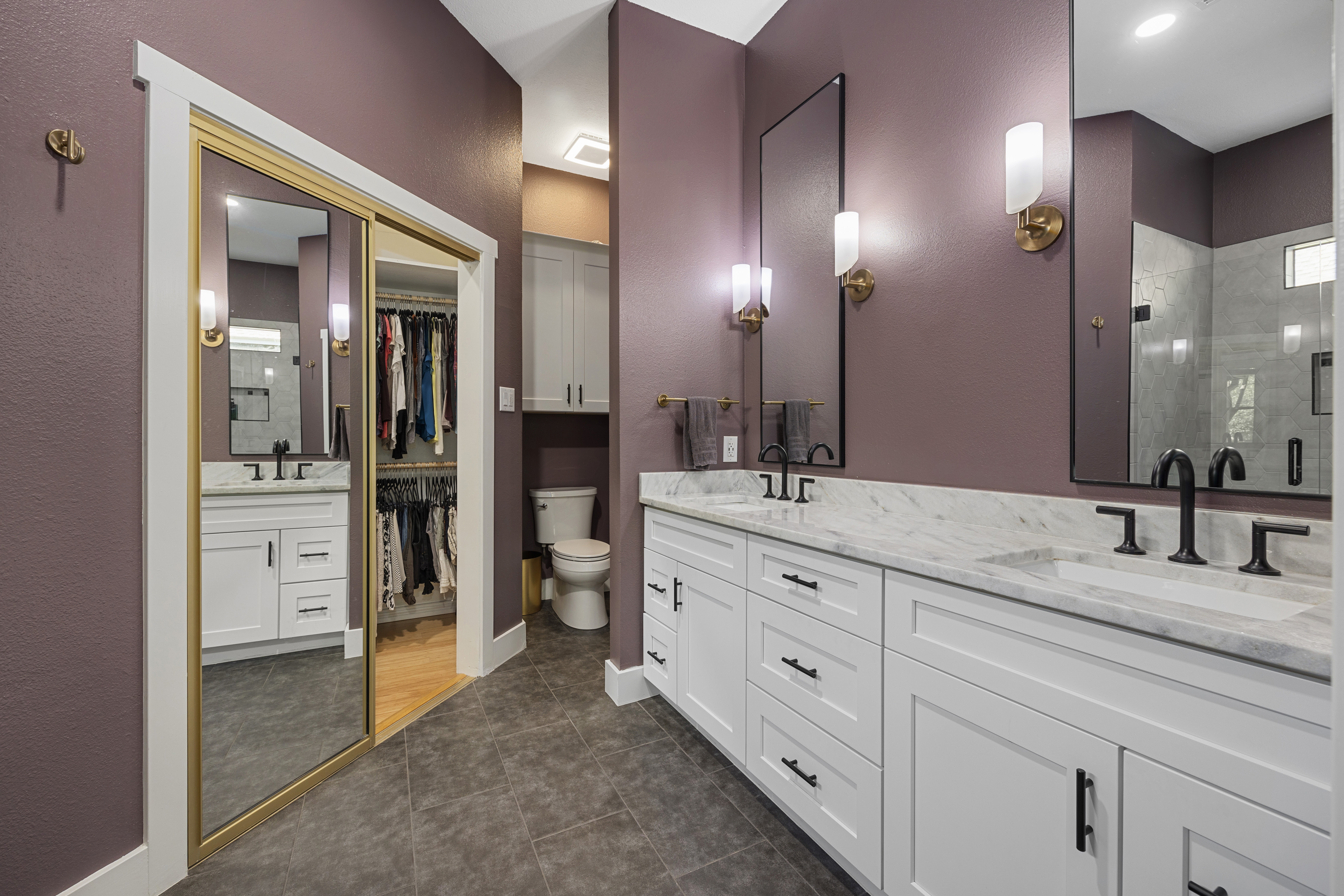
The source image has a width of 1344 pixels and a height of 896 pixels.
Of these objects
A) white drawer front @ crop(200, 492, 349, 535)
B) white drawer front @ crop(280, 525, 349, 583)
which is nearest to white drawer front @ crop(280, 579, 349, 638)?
white drawer front @ crop(280, 525, 349, 583)

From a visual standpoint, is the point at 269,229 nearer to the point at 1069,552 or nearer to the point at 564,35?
the point at 564,35

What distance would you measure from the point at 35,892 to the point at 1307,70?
3037 millimetres

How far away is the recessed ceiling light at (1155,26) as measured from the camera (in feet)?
3.92

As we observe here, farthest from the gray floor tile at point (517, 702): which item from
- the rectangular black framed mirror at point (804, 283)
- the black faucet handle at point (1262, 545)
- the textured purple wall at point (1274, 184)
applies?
the textured purple wall at point (1274, 184)

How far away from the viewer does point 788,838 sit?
1522mm

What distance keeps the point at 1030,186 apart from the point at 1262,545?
3.11 ft

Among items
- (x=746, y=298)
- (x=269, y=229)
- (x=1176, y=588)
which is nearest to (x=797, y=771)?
(x=1176, y=588)

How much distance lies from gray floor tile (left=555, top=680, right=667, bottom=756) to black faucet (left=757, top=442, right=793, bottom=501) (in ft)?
3.41

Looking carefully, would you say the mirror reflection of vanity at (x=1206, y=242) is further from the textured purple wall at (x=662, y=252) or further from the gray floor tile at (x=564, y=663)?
the gray floor tile at (x=564, y=663)

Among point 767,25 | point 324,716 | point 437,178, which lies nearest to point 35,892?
point 324,716

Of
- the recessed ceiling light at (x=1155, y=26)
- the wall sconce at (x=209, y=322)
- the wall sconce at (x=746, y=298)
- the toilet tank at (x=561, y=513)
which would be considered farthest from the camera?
the toilet tank at (x=561, y=513)

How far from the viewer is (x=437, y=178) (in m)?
2.31

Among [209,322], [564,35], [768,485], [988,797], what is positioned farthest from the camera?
[564,35]

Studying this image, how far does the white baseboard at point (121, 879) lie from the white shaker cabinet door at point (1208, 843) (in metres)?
2.04
